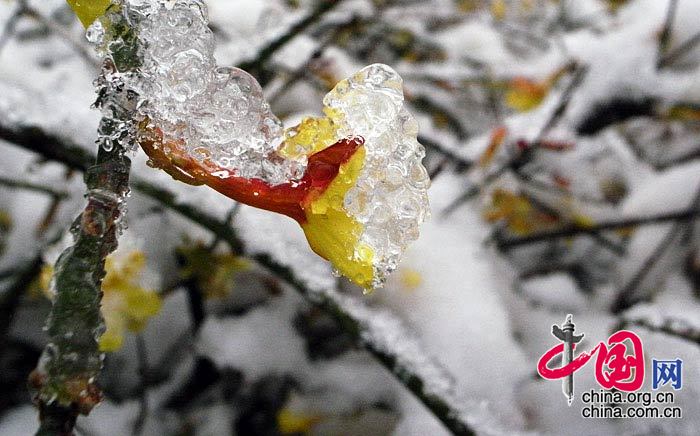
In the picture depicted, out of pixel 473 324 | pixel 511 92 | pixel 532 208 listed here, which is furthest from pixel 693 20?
pixel 473 324

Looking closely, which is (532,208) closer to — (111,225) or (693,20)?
(693,20)

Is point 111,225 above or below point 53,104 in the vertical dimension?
below

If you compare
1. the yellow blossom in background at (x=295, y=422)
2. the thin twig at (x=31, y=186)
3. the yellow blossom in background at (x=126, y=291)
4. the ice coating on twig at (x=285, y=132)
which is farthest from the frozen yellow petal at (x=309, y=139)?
the thin twig at (x=31, y=186)

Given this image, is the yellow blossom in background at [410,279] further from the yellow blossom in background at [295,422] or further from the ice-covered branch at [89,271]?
the ice-covered branch at [89,271]

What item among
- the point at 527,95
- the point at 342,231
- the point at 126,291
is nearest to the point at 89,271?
the point at 342,231

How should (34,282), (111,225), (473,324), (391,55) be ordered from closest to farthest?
(111,225)
(34,282)
(473,324)
(391,55)

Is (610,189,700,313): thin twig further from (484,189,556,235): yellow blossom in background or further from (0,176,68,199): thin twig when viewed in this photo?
(0,176,68,199): thin twig
